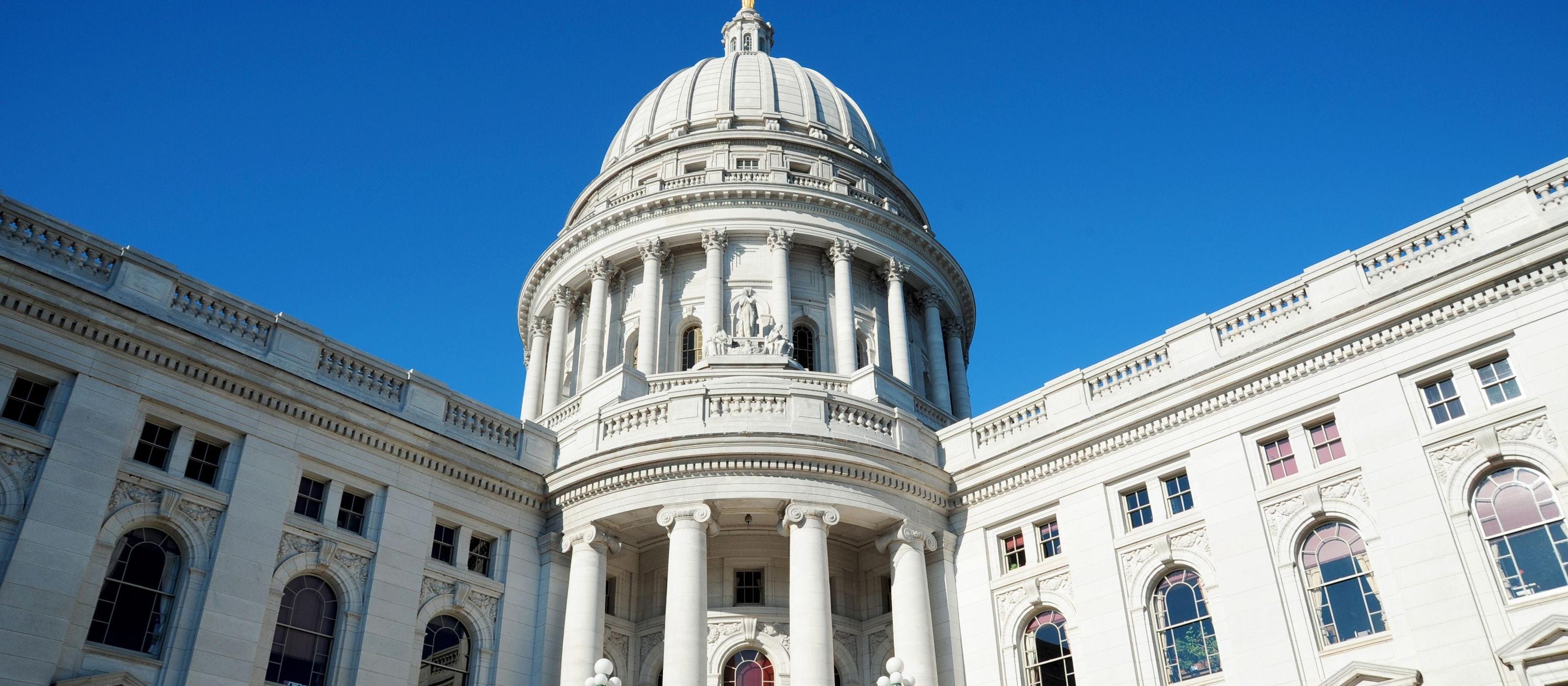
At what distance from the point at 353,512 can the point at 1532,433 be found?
2389cm

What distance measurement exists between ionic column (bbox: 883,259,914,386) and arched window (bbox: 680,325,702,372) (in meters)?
7.44

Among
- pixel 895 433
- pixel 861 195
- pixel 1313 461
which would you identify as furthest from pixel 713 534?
pixel 861 195

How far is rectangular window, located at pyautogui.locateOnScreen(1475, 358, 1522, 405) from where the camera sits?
2206 centimetres

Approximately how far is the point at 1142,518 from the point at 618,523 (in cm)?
1241

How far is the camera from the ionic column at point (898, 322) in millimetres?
44594

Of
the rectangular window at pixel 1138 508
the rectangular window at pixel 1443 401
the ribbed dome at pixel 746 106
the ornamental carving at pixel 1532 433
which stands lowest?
the ornamental carving at pixel 1532 433

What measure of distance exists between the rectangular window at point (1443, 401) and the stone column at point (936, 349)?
24.8m

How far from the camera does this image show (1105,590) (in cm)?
2594

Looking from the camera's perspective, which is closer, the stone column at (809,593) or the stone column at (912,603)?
the stone column at (809,593)

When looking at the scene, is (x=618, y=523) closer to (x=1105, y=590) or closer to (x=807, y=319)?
(x=1105, y=590)

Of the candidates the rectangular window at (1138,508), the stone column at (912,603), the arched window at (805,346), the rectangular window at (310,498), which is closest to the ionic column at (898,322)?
the arched window at (805,346)

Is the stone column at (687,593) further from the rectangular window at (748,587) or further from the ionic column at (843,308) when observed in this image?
the ionic column at (843,308)

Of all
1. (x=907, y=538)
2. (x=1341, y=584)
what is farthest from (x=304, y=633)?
(x=1341, y=584)

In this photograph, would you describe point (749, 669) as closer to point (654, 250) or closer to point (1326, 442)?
point (1326, 442)
